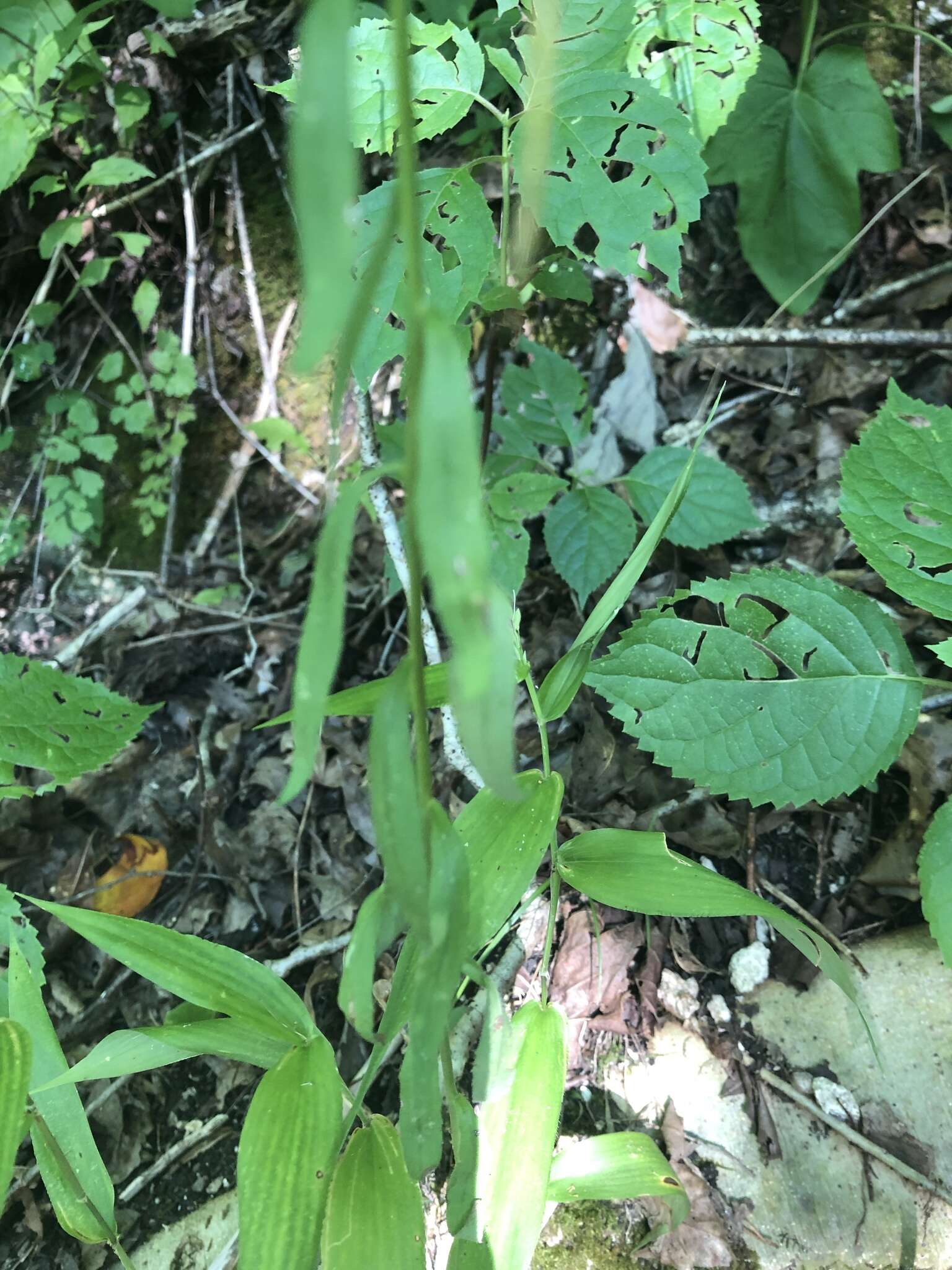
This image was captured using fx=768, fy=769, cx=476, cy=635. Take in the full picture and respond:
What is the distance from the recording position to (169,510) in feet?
7.09

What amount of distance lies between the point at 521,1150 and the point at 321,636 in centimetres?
66

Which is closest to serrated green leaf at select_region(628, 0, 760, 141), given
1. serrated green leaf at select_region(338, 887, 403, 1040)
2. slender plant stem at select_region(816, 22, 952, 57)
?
slender plant stem at select_region(816, 22, 952, 57)

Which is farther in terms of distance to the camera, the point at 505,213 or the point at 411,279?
the point at 505,213

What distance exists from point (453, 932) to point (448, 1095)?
0.31 metres

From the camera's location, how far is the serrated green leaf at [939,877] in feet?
2.95

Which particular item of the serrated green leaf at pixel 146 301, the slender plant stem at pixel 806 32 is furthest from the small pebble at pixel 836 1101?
the serrated green leaf at pixel 146 301

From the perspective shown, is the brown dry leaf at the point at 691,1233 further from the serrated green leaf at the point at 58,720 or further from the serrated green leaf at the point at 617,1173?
the serrated green leaf at the point at 58,720

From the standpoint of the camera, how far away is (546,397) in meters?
1.52

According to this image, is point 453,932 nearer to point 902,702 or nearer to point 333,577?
point 333,577

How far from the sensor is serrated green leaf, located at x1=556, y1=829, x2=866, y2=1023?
2.58 feet

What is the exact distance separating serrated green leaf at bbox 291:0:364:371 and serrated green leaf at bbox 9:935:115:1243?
0.91m

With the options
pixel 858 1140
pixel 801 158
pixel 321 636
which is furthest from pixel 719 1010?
pixel 801 158

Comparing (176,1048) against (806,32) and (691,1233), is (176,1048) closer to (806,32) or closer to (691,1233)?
(691,1233)

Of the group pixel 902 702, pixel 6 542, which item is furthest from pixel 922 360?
pixel 6 542
